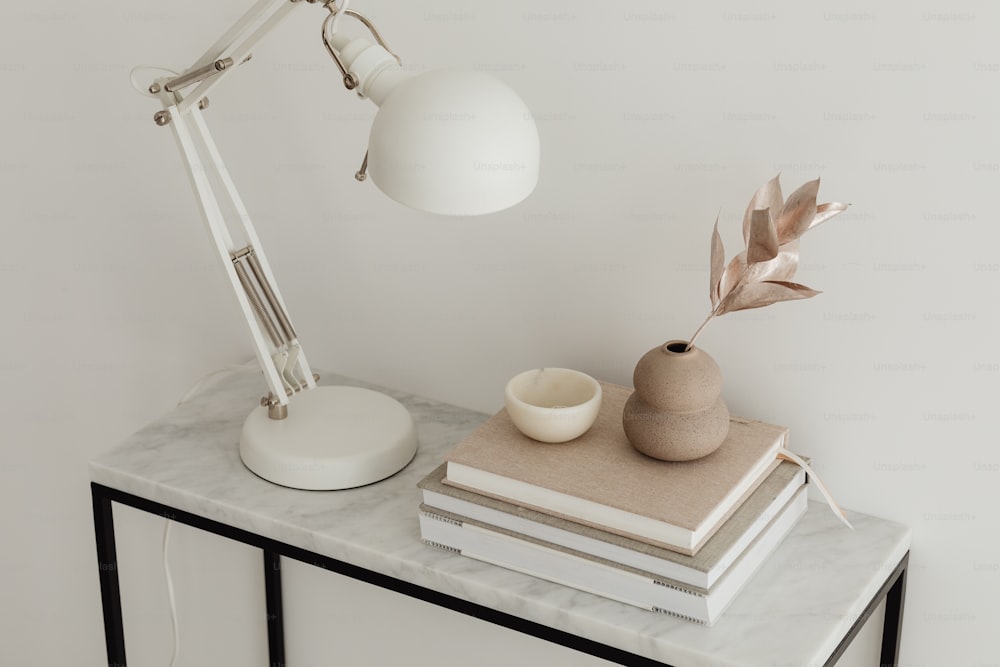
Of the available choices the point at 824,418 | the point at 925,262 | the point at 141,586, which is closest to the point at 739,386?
the point at 824,418

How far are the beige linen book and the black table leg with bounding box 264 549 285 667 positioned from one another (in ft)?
1.79

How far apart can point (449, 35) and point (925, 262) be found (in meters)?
0.54

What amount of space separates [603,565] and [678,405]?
16 cm

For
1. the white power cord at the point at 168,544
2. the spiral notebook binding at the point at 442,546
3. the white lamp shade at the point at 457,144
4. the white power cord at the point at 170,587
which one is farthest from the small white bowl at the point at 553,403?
the white power cord at the point at 170,587

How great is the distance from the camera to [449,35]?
121 cm

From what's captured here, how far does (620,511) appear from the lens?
0.99 m

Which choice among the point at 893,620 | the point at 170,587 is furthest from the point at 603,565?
the point at 170,587

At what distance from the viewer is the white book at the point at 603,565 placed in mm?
979

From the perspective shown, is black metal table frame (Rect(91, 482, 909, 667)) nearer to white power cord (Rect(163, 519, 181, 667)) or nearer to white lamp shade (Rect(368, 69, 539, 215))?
white power cord (Rect(163, 519, 181, 667))

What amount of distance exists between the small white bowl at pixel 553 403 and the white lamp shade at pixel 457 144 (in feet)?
0.82

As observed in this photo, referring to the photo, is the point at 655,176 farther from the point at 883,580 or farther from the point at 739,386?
the point at 883,580

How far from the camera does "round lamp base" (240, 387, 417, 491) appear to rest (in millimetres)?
1193

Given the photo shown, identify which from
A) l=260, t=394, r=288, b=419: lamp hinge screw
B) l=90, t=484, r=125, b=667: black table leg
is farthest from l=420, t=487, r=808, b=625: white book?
l=90, t=484, r=125, b=667: black table leg

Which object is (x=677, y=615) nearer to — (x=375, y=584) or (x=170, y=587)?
(x=375, y=584)
